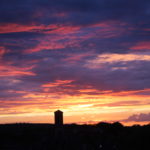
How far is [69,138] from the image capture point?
43688 millimetres

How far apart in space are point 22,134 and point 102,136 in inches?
388

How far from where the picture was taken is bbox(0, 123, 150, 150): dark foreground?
136ft

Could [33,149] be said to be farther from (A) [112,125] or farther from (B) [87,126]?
(A) [112,125]

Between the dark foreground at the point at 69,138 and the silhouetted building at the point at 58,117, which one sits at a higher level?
the silhouetted building at the point at 58,117

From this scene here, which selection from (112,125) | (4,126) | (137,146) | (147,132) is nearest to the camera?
(137,146)

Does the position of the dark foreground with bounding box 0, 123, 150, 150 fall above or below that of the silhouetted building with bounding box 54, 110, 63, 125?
below

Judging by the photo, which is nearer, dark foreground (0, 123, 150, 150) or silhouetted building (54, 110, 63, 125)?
dark foreground (0, 123, 150, 150)

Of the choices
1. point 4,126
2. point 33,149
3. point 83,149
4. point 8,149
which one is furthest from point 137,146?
point 4,126

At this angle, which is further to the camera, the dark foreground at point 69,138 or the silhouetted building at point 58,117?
the silhouetted building at point 58,117

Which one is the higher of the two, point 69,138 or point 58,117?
point 58,117

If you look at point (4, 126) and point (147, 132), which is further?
point (4, 126)

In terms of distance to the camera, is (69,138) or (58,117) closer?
(69,138)

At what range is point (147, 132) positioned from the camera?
43000 millimetres

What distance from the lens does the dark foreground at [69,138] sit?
41.4 meters
